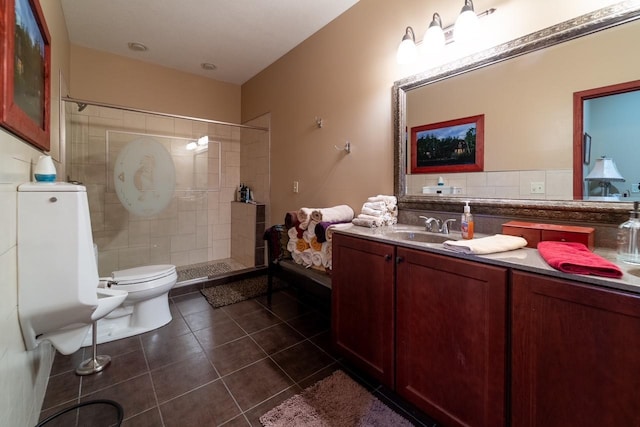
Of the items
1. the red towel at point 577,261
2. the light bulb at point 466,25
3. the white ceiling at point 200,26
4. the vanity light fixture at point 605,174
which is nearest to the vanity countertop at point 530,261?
the red towel at point 577,261

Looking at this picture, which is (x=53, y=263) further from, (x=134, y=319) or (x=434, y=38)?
(x=434, y=38)

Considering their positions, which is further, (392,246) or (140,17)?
(140,17)

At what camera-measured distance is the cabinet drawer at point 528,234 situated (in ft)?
3.86

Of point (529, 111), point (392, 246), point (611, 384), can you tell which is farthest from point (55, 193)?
point (529, 111)

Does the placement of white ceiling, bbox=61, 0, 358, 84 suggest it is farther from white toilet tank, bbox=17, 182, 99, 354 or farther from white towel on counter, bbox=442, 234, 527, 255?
white towel on counter, bbox=442, 234, 527, 255

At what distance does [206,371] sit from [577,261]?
74.0 inches

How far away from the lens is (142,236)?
10.0ft

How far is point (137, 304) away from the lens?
6.83 feet

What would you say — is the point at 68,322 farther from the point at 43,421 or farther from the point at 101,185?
the point at 101,185

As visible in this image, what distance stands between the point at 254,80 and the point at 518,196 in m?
3.33

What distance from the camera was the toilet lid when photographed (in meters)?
1.98

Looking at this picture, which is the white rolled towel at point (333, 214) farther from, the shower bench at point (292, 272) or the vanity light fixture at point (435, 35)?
the vanity light fixture at point (435, 35)

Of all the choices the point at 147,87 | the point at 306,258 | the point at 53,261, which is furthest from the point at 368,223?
the point at 147,87

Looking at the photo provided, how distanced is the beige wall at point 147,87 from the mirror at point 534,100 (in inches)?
119
